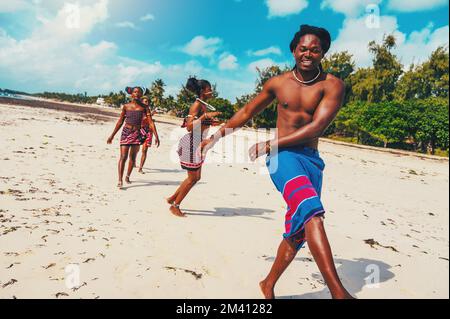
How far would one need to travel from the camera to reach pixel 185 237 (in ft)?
12.6

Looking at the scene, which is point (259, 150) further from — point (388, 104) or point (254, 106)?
point (388, 104)

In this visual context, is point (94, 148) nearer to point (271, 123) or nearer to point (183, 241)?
point (183, 241)

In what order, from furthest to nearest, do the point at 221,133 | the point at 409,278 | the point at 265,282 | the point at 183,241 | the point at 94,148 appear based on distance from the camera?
1. the point at 94,148
2. the point at 183,241
3. the point at 409,278
4. the point at 221,133
5. the point at 265,282

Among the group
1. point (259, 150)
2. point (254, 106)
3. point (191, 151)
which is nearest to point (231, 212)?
point (191, 151)

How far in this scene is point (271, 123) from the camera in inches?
1345

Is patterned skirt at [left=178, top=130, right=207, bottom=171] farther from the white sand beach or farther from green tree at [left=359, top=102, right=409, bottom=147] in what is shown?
green tree at [left=359, top=102, right=409, bottom=147]

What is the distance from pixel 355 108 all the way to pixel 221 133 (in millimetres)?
27644

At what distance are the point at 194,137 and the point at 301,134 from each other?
2.67 meters

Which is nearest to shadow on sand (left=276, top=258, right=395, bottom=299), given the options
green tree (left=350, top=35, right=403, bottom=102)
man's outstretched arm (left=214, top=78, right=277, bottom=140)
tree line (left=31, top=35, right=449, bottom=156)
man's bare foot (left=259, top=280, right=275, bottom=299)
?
man's bare foot (left=259, top=280, right=275, bottom=299)

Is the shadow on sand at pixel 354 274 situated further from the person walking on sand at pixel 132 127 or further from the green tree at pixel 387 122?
the green tree at pixel 387 122

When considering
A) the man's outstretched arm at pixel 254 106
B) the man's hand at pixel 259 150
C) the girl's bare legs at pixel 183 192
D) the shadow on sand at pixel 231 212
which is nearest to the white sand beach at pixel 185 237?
the shadow on sand at pixel 231 212
